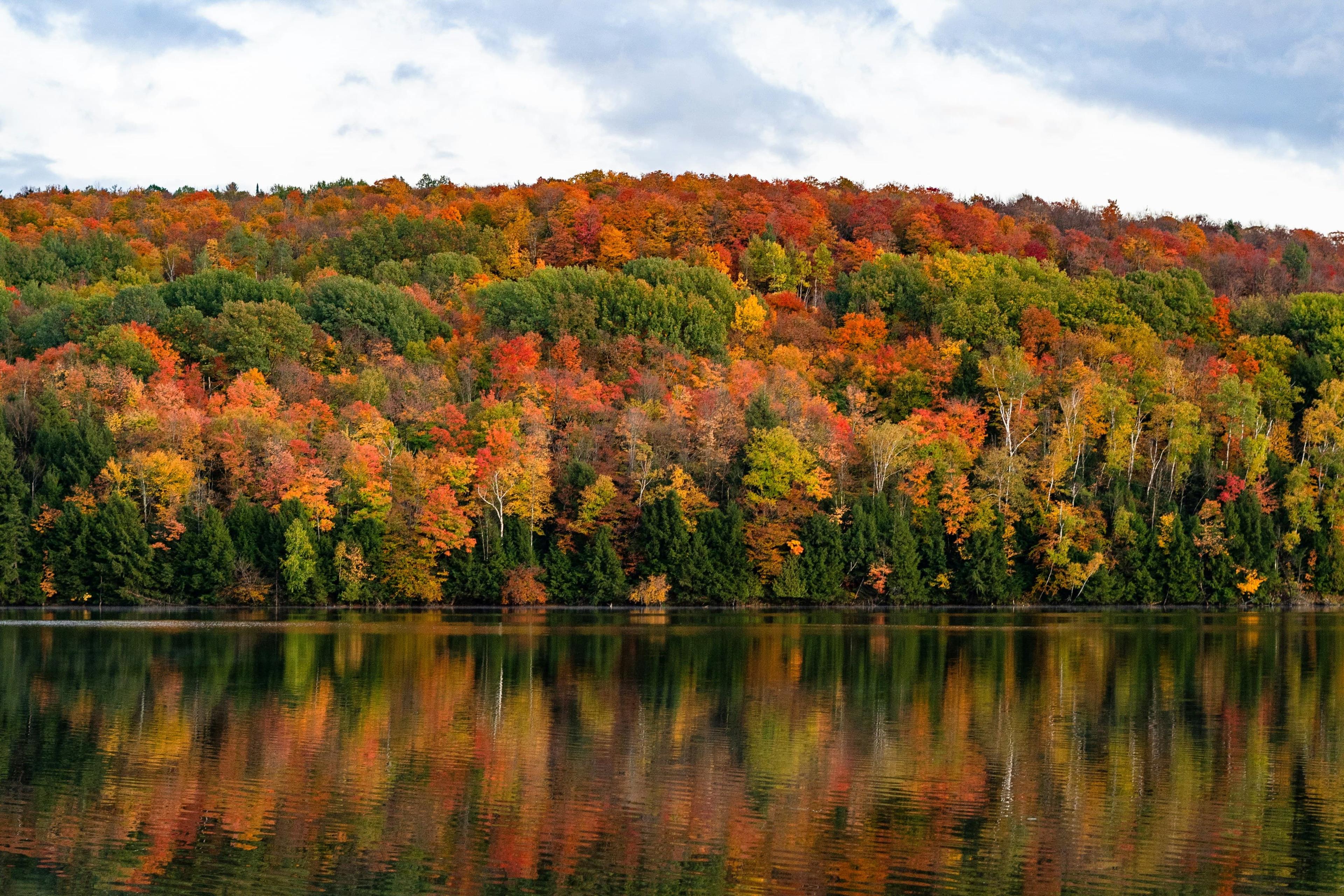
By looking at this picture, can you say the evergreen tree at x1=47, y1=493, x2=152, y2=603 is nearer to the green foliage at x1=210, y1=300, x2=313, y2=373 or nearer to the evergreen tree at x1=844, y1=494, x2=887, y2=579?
the green foliage at x1=210, y1=300, x2=313, y2=373

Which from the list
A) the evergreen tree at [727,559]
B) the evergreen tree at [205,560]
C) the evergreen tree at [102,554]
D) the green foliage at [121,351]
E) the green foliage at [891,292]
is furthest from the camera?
the green foliage at [891,292]

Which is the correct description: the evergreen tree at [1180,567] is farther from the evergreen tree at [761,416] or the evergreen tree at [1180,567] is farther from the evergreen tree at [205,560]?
the evergreen tree at [205,560]

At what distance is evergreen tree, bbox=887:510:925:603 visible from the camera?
278 feet

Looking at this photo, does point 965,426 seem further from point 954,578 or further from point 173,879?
point 173,879

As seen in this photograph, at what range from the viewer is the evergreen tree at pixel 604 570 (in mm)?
83312

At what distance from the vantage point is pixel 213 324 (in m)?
102

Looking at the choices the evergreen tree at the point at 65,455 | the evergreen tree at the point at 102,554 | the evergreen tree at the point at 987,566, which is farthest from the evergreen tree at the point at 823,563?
the evergreen tree at the point at 65,455

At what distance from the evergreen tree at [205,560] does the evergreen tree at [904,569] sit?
37149 mm

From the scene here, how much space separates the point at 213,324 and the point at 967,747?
268 ft

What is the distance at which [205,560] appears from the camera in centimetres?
8000

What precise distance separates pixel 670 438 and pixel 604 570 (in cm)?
1011

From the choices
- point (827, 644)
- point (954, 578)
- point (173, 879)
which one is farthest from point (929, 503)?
point (173, 879)

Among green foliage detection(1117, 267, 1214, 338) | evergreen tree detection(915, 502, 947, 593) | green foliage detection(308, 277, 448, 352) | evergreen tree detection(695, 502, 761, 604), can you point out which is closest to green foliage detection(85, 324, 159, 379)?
green foliage detection(308, 277, 448, 352)

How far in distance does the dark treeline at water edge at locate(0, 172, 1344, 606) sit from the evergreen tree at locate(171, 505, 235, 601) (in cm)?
18
